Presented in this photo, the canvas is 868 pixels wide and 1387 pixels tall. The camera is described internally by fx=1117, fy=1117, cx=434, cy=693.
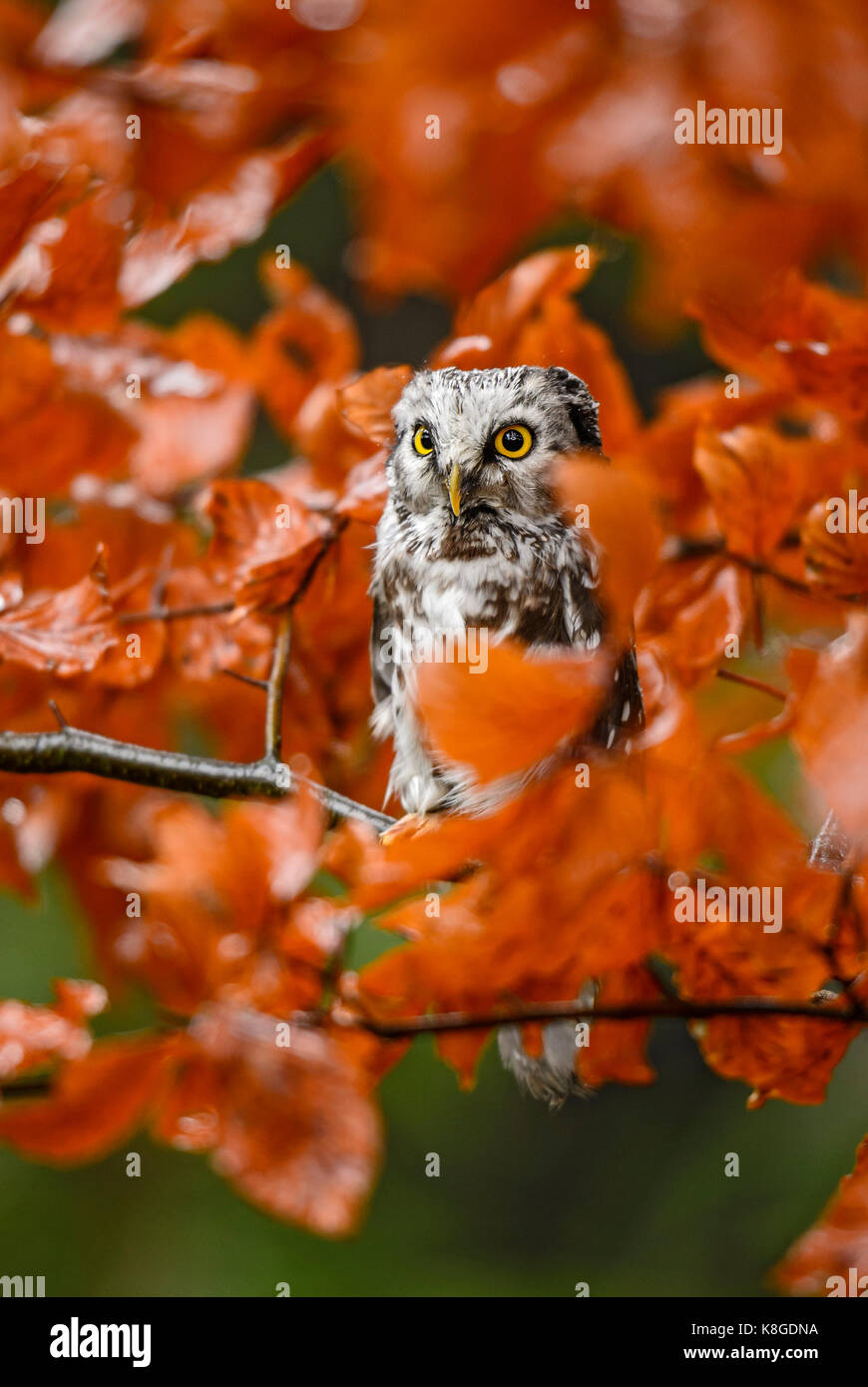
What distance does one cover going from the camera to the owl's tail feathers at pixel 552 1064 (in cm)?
65

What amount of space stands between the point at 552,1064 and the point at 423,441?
1.23 feet

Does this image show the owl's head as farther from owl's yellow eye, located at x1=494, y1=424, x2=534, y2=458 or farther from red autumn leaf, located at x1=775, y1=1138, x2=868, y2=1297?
red autumn leaf, located at x1=775, y1=1138, x2=868, y2=1297

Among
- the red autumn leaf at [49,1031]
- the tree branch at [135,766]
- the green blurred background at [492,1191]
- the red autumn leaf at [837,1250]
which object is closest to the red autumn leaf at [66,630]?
the tree branch at [135,766]

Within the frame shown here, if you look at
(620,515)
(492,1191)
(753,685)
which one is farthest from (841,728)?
(492,1191)

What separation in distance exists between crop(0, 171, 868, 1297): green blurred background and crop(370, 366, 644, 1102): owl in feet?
1.74

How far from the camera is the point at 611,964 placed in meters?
0.40

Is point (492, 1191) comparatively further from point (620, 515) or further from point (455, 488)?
point (620, 515)

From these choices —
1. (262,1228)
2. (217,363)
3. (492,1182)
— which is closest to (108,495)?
(217,363)

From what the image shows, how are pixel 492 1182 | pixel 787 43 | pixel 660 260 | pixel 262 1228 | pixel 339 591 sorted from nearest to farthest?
pixel 787 43, pixel 660 260, pixel 339 591, pixel 262 1228, pixel 492 1182

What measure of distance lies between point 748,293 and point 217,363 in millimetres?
434

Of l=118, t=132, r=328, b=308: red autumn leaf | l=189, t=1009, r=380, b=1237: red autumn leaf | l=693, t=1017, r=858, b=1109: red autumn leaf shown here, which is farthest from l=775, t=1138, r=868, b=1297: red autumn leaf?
l=118, t=132, r=328, b=308: red autumn leaf

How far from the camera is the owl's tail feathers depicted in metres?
0.65

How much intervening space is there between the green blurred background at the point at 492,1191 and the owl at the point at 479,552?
20.9 inches
